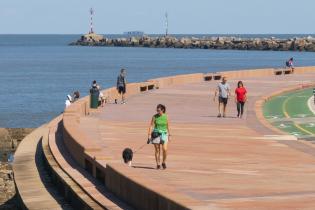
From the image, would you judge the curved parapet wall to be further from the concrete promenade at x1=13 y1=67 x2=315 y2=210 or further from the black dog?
the black dog

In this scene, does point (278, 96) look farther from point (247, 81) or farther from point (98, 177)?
point (98, 177)

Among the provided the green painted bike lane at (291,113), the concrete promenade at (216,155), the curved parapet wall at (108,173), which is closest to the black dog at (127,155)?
the concrete promenade at (216,155)

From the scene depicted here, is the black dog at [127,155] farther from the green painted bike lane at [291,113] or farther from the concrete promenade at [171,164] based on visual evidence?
the green painted bike lane at [291,113]

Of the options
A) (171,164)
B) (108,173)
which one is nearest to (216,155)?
(171,164)

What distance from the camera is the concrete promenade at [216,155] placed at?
1608cm

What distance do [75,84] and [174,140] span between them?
262 ft

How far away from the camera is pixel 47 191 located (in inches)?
760

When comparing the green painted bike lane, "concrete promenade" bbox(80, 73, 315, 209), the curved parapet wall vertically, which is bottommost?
the green painted bike lane

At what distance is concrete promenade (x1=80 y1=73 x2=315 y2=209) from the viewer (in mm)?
16078

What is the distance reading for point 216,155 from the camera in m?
22.7

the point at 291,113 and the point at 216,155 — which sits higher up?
the point at 216,155

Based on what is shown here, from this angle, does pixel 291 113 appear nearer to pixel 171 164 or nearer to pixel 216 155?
pixel 216 155

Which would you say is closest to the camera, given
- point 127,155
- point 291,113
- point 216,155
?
point 127,155

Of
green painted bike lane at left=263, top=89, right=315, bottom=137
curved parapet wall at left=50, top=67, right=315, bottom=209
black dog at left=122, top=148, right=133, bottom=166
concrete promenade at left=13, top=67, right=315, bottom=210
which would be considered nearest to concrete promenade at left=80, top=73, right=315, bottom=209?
concrete promenade at left=13, top=67, right=315, bottom=210
